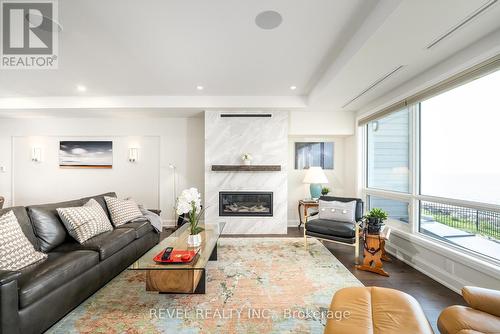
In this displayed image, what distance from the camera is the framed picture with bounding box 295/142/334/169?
4.93m

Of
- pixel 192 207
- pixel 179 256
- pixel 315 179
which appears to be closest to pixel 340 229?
pixel 315 179

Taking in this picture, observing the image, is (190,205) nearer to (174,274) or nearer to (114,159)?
(174,274)

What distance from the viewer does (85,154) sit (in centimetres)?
491

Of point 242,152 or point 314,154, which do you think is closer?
point 242,152

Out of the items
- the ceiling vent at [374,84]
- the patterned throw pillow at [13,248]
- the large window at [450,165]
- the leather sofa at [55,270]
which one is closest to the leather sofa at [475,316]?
the large window at [450,165]

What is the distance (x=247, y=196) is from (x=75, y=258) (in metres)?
2.91

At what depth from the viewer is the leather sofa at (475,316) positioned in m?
1.18

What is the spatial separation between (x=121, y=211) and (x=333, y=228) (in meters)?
3.09

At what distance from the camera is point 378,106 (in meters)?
3.66

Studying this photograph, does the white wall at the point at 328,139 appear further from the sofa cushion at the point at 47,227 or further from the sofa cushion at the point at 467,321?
the sofa cushion at the point at 47,227

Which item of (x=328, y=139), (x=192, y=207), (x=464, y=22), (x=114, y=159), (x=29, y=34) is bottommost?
(x=192, y=207)

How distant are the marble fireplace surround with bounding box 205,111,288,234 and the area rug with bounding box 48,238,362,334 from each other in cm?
151

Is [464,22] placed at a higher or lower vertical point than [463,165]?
higher

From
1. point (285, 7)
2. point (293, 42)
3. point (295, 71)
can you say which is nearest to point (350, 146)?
point (295, 71)
